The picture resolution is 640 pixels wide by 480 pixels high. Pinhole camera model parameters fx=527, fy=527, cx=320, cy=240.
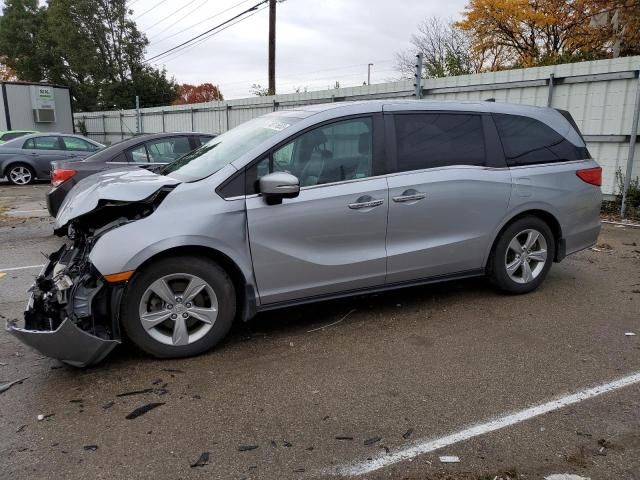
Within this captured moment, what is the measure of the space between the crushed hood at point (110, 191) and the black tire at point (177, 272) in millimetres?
511

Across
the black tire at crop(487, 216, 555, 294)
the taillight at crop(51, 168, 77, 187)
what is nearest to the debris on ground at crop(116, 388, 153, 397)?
the black tire at crop(487, 216, 555, 294)

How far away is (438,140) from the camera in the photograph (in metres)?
4.53

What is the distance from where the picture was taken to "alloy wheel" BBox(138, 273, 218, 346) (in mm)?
3562

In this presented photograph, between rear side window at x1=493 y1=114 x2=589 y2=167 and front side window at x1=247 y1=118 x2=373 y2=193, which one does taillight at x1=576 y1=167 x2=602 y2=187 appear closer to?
rear side window at x1=493 y1=114 x2=589 y2=167

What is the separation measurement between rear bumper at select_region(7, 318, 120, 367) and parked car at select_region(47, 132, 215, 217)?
14.9 feet

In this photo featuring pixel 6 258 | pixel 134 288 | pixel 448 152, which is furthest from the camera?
pixel 6 258

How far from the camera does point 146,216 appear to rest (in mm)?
3547

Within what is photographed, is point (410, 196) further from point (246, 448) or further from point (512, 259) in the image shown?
point (246, 448)

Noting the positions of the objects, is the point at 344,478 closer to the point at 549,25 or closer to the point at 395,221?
the point at 395,221

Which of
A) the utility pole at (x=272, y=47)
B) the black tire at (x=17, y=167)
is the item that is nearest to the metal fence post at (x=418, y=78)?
the black tire at (x=17, y=167)

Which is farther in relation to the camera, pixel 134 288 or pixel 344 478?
pixel 134 288

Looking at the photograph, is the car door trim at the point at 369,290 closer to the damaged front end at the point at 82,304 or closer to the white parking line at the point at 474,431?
the damaged front end at the point at 82,304

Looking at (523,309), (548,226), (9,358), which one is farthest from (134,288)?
(548,226)

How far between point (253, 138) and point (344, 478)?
270 centimetres
